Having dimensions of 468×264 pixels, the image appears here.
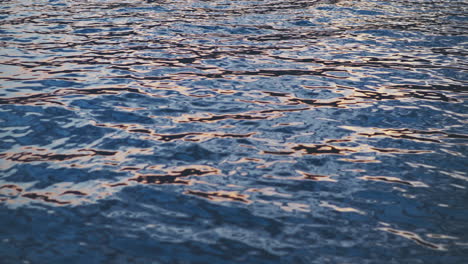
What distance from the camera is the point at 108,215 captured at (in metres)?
4.32

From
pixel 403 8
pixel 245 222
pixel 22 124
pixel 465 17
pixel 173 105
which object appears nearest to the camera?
pixel 245 222

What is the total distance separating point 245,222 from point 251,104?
11.0 ft

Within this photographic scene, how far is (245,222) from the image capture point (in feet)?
13.8

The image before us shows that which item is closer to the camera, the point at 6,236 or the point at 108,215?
the point at 6,236

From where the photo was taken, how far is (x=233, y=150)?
573 cm

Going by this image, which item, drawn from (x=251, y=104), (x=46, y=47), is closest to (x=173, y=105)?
(x=251, y=104)

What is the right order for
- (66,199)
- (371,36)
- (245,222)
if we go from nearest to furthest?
(245,222) < (66,199) < (371,36)

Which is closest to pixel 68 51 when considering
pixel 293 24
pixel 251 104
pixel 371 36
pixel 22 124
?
pixel 22 124

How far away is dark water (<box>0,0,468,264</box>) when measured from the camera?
3.93m

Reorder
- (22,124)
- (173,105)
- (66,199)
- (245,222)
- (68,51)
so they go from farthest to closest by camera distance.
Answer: (68,51) < (173,105) < (22,124) < (66,199) < (245,222)

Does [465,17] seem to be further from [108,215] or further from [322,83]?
[108,215]

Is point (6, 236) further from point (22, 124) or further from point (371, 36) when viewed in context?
point (371, 36)

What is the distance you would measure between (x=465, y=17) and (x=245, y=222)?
1511 cm

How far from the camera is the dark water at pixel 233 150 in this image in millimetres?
3934
